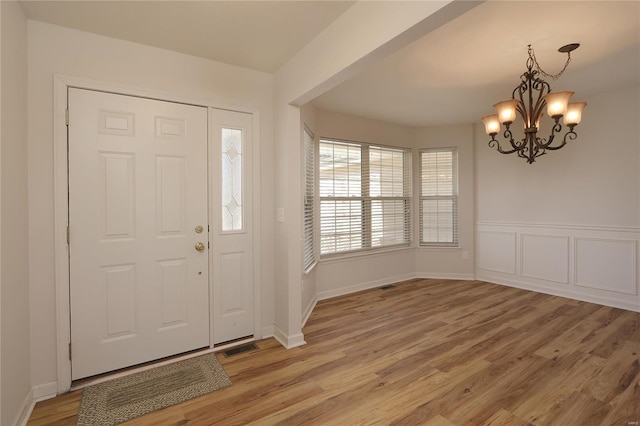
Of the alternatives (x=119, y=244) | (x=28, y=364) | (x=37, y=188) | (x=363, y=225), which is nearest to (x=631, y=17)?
(x=363, y=225)

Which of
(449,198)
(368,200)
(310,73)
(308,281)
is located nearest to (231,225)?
(308,281)

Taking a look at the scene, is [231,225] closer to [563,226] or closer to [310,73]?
[310,73]

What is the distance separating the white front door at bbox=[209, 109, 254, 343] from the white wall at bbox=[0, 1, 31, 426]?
1.20m

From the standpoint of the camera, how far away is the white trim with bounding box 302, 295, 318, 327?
10.9 feet

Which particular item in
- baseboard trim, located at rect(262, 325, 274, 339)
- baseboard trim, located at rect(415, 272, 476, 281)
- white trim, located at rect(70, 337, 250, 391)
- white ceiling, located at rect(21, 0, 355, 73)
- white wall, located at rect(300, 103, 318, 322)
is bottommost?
white trim, located at rect(70, 337, 250, 391)

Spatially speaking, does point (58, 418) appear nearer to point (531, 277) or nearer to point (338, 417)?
point (338, 417)

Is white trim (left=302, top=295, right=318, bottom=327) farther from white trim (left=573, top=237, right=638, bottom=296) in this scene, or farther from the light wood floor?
white trim (left=573, top=237, right=638, bottom=296)

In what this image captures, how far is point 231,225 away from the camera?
2795 mm

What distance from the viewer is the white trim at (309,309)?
3334 mm

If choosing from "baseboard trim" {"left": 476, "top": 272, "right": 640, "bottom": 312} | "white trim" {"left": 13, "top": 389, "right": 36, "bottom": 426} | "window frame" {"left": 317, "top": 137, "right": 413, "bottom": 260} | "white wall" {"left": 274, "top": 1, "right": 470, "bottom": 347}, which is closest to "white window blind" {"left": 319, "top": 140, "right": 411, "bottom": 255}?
"window frame" {"left": 317, "top": 137, "right": 413, "bottom": 260}

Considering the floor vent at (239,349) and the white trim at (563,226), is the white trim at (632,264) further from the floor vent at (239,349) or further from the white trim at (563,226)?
the floor vent at (239,349)

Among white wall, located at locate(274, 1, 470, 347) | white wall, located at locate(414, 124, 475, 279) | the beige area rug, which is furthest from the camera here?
white wall, located at locate(414, 124, 475, 279)

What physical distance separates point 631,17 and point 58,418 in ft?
15.3

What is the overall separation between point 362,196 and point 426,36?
2438 millimetres
